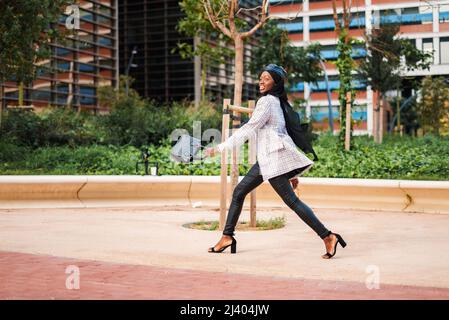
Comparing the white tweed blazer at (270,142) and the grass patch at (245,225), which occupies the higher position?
the white tweed blazer at (270,142)

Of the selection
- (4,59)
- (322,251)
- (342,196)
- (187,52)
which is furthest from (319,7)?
(322,251)

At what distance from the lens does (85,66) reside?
65.1m

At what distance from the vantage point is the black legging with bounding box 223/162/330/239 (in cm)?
716


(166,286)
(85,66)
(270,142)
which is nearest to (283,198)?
(270,142)

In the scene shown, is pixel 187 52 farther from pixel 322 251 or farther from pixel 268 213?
pixel 322 251

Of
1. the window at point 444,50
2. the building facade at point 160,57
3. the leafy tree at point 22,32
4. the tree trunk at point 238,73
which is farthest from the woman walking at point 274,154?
the building facade at point 160,57

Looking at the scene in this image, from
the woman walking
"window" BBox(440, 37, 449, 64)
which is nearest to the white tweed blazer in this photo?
→ the woman walking

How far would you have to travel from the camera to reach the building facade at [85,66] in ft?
195

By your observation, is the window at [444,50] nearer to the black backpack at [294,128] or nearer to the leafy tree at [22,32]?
the leafy tree at [22,32]

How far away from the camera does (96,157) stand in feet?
52.0

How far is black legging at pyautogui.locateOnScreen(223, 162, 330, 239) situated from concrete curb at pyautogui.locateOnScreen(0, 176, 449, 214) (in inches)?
195

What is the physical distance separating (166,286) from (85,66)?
201ft

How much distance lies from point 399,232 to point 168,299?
497 centimetres

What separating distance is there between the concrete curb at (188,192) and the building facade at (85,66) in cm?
4524
